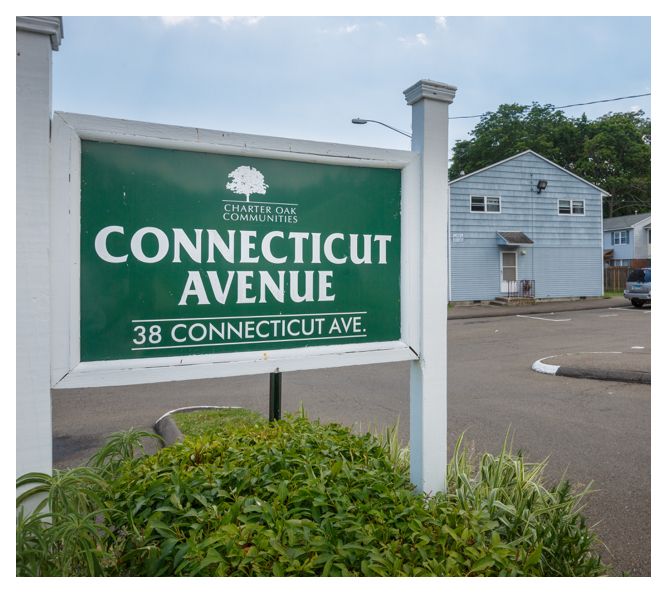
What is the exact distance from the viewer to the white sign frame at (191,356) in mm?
2320

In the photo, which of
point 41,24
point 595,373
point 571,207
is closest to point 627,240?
point 571,207

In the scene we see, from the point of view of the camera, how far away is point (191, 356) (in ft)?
8.50

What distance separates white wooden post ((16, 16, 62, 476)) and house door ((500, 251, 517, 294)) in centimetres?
2415

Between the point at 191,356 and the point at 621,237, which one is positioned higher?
the point at 621,237

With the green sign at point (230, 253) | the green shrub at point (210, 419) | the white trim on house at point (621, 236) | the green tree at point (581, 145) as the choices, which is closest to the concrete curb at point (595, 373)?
the green shrub at point (210, 419)

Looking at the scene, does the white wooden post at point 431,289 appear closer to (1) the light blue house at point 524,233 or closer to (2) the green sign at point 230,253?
(2) the green sign at point 230,253

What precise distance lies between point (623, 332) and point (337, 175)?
1391 centimetres

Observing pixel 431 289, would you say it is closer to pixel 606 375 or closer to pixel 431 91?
pixel 431 91

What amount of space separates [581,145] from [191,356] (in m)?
58.1

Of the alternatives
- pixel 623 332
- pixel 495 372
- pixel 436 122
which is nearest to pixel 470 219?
pixel 623 332

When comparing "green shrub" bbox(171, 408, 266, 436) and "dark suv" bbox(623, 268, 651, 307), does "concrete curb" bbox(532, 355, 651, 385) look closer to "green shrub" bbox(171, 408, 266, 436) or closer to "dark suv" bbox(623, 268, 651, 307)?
"green shrub" bbox(171, 408, 266, 436)

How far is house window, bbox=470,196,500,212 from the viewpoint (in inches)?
958

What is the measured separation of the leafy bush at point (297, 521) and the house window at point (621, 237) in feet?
129

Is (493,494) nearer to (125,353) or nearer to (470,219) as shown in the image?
(125,353)
